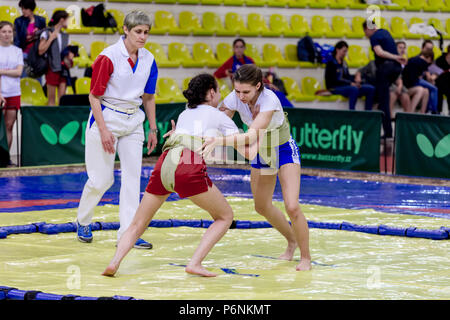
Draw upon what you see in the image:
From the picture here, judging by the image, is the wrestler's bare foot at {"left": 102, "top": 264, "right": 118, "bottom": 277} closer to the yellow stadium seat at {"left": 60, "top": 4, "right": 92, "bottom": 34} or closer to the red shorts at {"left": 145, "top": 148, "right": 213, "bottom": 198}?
the red shorts at {"left": 145, "top": 148, "right": 213, "bottom": 198}

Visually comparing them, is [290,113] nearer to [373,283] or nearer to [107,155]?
[107,155]

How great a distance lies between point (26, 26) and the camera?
11.3m

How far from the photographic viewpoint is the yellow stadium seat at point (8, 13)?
1219 cm

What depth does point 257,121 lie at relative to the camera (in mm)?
5312

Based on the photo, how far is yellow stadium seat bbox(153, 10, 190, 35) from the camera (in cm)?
1411

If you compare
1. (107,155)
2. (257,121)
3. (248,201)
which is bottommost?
(248,201)

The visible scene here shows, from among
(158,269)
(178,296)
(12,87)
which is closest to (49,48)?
(12,87)

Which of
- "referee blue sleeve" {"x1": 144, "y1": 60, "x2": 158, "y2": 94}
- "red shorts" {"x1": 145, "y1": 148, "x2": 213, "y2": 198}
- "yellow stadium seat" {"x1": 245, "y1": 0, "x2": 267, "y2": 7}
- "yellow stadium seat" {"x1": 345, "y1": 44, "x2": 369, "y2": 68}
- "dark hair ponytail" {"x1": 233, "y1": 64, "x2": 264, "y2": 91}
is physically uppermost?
"yellow stadium seat" {"x1": 245, "y1": 0, "x2": 267, "y2": 7}

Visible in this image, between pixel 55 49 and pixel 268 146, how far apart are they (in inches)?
256

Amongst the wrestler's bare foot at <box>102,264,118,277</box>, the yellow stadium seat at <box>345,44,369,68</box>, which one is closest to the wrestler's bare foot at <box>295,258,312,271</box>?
the wrestler's bare foot at <box>102,264,118,277</box>

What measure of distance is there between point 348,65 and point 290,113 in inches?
196

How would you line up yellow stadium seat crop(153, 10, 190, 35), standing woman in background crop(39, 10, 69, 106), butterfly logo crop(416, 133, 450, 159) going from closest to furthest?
butterfly logo crop(416, 133, 450, 159)
standing woman in background crop(39, 10, 69, 106)
yellow stadium seat crop(153, 10, 190, 35)

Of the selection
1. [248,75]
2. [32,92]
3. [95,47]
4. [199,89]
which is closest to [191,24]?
[95,47]

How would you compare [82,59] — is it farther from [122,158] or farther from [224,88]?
[122,158]
